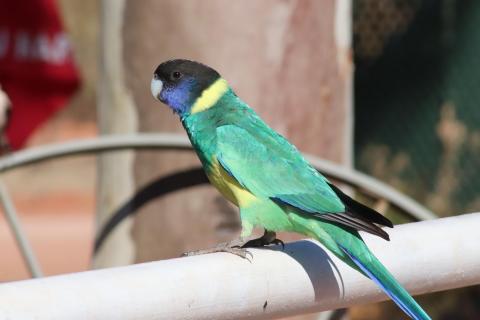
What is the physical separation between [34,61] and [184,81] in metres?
3.64

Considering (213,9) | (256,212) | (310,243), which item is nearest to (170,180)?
(213,9)

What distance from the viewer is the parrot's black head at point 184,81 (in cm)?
278

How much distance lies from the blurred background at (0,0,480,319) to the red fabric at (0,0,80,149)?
13 millimetres

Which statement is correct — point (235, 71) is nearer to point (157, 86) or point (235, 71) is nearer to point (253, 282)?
point (157, 86)

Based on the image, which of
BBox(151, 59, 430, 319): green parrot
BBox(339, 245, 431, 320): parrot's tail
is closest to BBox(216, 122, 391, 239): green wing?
BBox(151, 59, 430, 319): green parrot

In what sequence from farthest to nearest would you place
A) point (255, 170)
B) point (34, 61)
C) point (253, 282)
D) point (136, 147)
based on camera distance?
point (34, 61) < point (136, 147) < point (255, 170) < point (253, 282)

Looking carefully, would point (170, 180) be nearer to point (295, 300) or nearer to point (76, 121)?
point (295, 300)

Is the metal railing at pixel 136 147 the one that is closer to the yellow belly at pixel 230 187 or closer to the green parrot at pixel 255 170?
the green parrot at pixel 255 170

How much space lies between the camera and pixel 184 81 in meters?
2.79

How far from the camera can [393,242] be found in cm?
196

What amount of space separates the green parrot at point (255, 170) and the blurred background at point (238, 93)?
514 mm

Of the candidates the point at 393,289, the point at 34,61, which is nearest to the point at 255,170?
the point at 393,289

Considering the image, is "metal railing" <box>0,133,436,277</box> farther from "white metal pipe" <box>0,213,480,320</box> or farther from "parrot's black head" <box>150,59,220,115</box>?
"white metal pipe" <box>0,213,480,320</box>

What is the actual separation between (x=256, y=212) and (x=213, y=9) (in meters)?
0.98
